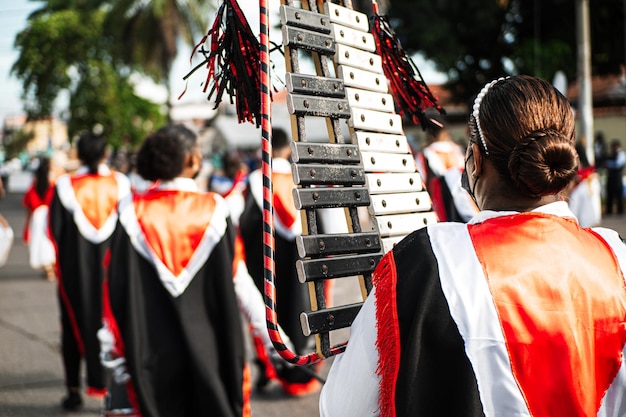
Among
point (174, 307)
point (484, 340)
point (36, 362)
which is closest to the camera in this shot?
point (484, 340)

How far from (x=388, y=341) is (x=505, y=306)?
243mm

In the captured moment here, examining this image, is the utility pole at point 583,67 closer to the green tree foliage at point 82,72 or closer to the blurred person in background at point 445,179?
the blurred person in background at point 445,179

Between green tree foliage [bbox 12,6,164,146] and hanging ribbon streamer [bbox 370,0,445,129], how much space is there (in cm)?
2819

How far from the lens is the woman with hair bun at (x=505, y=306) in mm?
1550

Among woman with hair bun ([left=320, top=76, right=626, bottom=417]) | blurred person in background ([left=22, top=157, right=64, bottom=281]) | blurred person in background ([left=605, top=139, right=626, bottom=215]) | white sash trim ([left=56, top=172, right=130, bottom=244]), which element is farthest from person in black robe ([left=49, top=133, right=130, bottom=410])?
blurred person in background ([left=605, top=139, right=626, bottom=215])

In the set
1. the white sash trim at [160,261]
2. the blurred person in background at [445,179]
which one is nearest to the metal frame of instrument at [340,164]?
the white sash trim at [160,261]

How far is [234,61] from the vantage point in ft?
7.36

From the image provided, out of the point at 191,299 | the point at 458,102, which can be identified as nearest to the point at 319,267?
the point at 191,299

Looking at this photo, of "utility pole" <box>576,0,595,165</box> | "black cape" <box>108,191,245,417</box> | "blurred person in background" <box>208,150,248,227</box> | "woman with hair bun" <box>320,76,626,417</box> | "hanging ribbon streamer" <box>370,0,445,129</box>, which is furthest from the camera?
"utility pole" <box>576,0,595,165</box>

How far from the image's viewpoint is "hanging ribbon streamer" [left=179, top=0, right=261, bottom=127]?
2186 millimetres

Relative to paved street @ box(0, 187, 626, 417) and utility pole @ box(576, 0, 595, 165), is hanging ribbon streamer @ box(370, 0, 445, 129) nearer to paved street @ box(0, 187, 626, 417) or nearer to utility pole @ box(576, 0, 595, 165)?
paved street @ box(0, 187, 626, 417)

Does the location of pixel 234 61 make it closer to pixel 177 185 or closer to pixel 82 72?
pixel 177 185

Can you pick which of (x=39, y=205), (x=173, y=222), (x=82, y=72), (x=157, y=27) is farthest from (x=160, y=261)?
(x=82, y=72)

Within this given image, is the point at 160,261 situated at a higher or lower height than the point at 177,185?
lower
